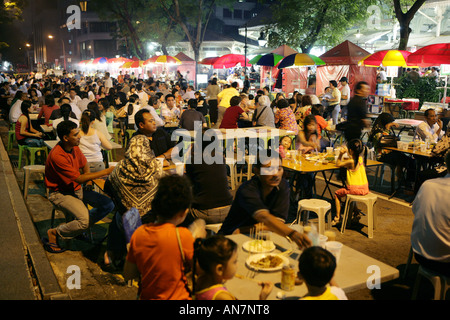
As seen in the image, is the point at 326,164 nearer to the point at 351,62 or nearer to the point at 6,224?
the point at 6,224

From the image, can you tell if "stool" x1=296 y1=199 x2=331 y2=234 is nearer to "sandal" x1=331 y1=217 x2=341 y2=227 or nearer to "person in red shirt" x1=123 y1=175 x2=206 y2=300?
"sandal" x1=331 y1=217 x2=341 y2=227

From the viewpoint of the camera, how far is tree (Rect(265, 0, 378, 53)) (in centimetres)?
2128

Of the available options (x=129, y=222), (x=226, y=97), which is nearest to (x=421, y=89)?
(x=226, y=97)

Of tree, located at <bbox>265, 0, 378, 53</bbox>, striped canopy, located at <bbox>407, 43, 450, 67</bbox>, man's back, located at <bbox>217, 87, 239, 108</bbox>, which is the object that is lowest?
man's back, located at <bbox>217, 87, 239, 108</bbox>

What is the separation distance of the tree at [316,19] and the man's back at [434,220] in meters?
18.7

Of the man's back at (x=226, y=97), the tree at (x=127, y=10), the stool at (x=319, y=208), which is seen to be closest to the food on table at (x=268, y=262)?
the stool at (x=319, y=208)

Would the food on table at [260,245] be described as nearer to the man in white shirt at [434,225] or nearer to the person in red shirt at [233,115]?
the man in white shirt at [434,225]

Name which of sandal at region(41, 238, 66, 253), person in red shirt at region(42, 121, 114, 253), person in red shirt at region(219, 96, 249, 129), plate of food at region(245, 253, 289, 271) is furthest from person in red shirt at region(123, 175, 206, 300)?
person in red shirt at region(219, 96, 249, 129)

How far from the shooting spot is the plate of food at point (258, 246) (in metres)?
3.72

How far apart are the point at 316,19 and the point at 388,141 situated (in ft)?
48.8

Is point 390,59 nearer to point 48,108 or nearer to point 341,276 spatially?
point 48,108

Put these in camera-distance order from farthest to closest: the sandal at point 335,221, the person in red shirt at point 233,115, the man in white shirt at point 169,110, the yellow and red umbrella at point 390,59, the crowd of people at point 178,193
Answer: the yellow and red umbrella at point 390,59, the man in white shirt at point 169,110, the person in red shirt at point 233,115, the sandal at point 335,221, the crowd of people at point 178,193

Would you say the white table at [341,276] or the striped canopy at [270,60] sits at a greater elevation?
the striped canopy at [270,60]

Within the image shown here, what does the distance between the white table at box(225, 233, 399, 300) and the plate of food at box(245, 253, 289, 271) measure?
1.6 inches
